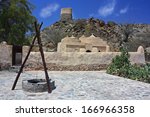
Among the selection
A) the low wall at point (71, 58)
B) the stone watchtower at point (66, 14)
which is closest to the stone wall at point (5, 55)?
the low wall at point (71, 58)

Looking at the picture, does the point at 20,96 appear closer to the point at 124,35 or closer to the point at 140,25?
the point at 124,35

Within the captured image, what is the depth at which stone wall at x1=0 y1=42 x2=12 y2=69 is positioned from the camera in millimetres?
22391

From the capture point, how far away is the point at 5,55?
74.0 feet

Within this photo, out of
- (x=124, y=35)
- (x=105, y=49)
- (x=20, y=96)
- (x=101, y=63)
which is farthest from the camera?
(x=124, y=35)

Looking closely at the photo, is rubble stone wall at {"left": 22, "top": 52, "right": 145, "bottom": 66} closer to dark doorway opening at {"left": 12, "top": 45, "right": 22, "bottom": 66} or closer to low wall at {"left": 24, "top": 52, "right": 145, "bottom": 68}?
low wall at {"left": 24, "top": 52, "right": 145, "bottom": 68}

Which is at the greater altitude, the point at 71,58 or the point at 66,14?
the point at 66,14

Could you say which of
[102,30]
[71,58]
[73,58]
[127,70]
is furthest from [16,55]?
[102,30]

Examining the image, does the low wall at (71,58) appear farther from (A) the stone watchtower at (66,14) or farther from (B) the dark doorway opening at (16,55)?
(A) the stone watchtower at (66,14)

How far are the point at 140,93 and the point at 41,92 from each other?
4.01 meters

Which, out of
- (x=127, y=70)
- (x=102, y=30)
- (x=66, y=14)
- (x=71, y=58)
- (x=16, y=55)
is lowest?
(x=127, y=70)

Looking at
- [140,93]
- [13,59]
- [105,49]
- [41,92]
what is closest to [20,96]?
[41,92]

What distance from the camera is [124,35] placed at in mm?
67875

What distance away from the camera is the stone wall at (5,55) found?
22391 mm

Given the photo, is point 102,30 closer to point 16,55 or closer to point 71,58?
point 16,55
